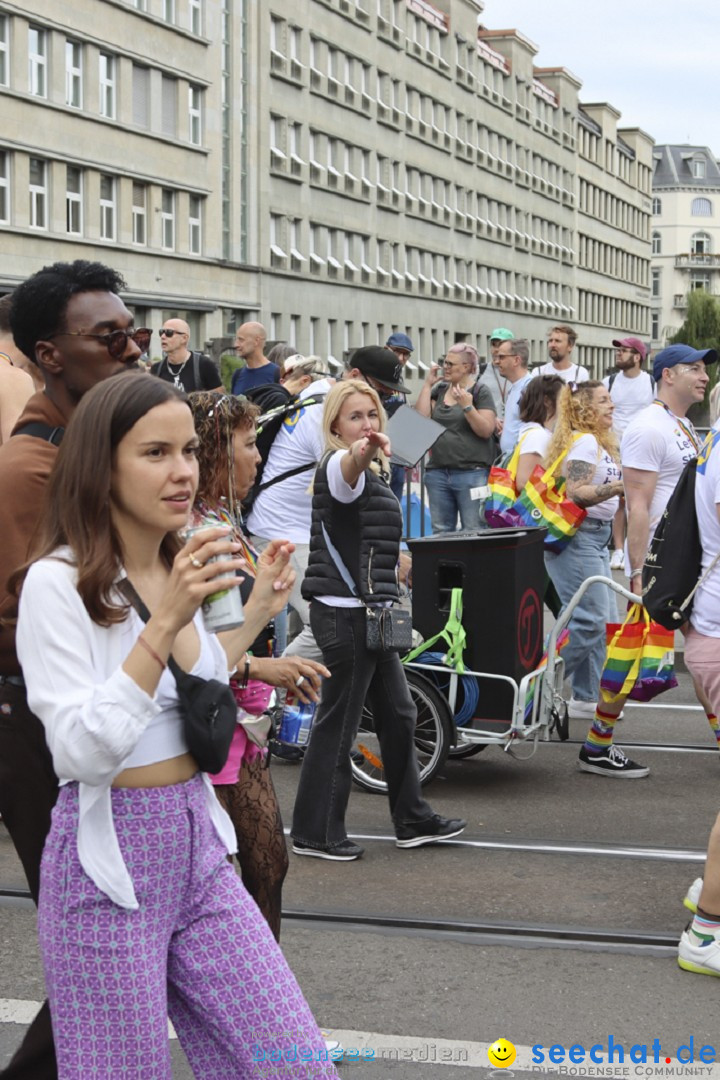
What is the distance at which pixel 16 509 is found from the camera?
11.3 ft

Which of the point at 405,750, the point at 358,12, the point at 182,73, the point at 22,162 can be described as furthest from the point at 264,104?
the point at 405,750

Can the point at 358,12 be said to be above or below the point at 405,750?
above

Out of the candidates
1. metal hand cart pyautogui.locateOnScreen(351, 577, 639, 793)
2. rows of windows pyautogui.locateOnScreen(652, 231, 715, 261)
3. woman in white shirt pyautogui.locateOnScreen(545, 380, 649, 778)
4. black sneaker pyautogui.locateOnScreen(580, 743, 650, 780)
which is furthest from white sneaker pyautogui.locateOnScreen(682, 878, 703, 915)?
rows of windows pyautogui.locateOnScreen(652, 231, 715, 261)

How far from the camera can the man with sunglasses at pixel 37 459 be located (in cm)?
345

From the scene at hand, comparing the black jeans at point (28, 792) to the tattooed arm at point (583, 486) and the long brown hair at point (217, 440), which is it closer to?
the long brown hair at point (217, 440)

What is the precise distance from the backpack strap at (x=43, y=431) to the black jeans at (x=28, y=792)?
1.72 feet

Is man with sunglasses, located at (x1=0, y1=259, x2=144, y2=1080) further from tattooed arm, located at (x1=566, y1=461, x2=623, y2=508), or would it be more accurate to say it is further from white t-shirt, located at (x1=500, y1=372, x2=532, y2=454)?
white t-shirt, located at (x1=500, y1=372, x2=532, y2=454)

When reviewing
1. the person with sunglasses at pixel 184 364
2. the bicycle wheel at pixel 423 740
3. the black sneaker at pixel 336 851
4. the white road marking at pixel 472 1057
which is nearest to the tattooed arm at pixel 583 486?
the bicycle wheel at pixel 423 740

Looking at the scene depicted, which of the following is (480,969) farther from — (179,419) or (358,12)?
(358,12)

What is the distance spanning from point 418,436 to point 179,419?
22.5 feet

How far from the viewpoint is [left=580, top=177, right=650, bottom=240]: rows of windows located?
4200 inches

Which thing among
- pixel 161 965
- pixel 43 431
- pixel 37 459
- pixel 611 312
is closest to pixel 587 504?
pixel 43 431

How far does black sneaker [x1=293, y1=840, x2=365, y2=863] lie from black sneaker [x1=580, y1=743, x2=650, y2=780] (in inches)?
75.6

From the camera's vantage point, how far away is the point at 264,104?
54.9m
